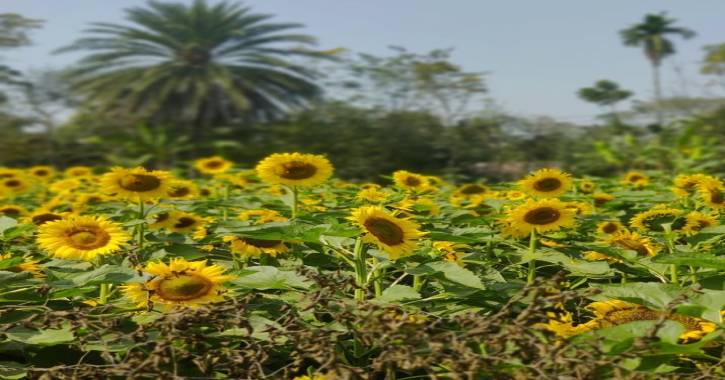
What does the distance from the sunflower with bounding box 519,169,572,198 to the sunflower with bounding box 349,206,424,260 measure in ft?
3.73

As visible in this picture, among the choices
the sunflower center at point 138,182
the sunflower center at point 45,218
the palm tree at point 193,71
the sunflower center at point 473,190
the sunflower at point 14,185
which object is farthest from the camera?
the palm tree at point 193,71

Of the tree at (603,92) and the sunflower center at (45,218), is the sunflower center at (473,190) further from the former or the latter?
the tree at (603,92)

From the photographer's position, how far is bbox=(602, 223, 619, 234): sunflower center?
2.92m

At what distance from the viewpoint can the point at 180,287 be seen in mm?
1825

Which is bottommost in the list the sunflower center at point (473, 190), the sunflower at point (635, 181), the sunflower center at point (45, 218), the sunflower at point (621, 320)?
the sunflower center at point (45, 218)

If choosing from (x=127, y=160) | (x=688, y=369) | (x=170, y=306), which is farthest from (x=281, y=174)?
(x=127, y=160)

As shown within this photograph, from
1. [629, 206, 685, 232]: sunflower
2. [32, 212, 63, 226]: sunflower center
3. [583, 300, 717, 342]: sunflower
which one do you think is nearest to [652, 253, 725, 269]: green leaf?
[583, 300, 717, 342]: sunflower

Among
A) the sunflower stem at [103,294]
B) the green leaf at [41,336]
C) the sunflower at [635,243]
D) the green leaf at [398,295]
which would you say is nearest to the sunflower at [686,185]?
the sunflower at [635,243]

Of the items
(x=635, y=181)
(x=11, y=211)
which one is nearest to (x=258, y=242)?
(x=11, y=211)

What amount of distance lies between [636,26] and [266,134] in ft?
139

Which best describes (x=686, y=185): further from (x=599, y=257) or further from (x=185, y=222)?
(x=185, y=222)

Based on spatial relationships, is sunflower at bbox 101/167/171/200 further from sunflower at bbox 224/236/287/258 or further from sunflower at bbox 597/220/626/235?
sunflower at bbox 597/220/626/235

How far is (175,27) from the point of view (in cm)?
2088

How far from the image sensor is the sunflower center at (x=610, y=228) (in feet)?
9.59
